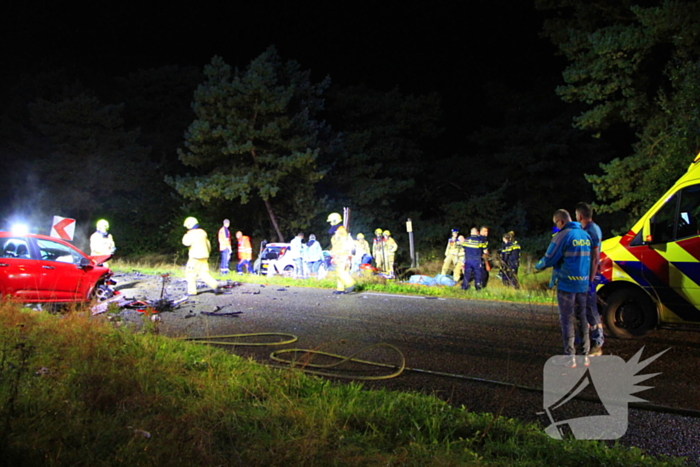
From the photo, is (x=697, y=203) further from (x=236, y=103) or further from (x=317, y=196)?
(x=317, y=196)

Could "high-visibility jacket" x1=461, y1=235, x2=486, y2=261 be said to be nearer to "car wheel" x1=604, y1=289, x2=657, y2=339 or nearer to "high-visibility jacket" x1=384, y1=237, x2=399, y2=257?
"car wheel" x1=604, y1=289, x2=657, y2=339

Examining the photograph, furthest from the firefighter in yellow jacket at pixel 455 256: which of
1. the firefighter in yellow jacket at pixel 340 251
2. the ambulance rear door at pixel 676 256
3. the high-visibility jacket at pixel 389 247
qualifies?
the ambulance rear door at pixel 676 256

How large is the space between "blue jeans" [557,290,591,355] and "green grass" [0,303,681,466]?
1959 mm

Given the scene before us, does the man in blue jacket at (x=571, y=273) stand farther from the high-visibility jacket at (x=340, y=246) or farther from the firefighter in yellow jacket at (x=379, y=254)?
the firefighter in yellow jacket at (x=379, y=254)

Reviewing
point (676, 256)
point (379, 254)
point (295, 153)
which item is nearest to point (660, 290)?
point (676, 256)

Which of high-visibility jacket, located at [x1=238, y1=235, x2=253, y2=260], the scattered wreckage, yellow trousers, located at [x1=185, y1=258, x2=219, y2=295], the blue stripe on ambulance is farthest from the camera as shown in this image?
high-visibility jacket, located at [x1=238, y1=235, x2=253, y2=260]

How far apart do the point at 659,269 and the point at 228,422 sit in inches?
231

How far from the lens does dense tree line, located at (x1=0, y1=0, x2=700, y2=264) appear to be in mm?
24547

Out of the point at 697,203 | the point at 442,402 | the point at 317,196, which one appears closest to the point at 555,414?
the point at 442,402

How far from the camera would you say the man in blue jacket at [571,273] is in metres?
5.62

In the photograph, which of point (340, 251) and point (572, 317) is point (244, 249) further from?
point (572, 317)

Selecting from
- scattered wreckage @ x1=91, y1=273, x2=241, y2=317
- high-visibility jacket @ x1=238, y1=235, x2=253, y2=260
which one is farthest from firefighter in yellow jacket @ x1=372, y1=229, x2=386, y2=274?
scattered wreckage @ x1=91, y1=273, x2=241, y2=317

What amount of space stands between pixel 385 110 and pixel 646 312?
25944 mm

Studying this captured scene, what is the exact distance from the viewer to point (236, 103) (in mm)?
24766
